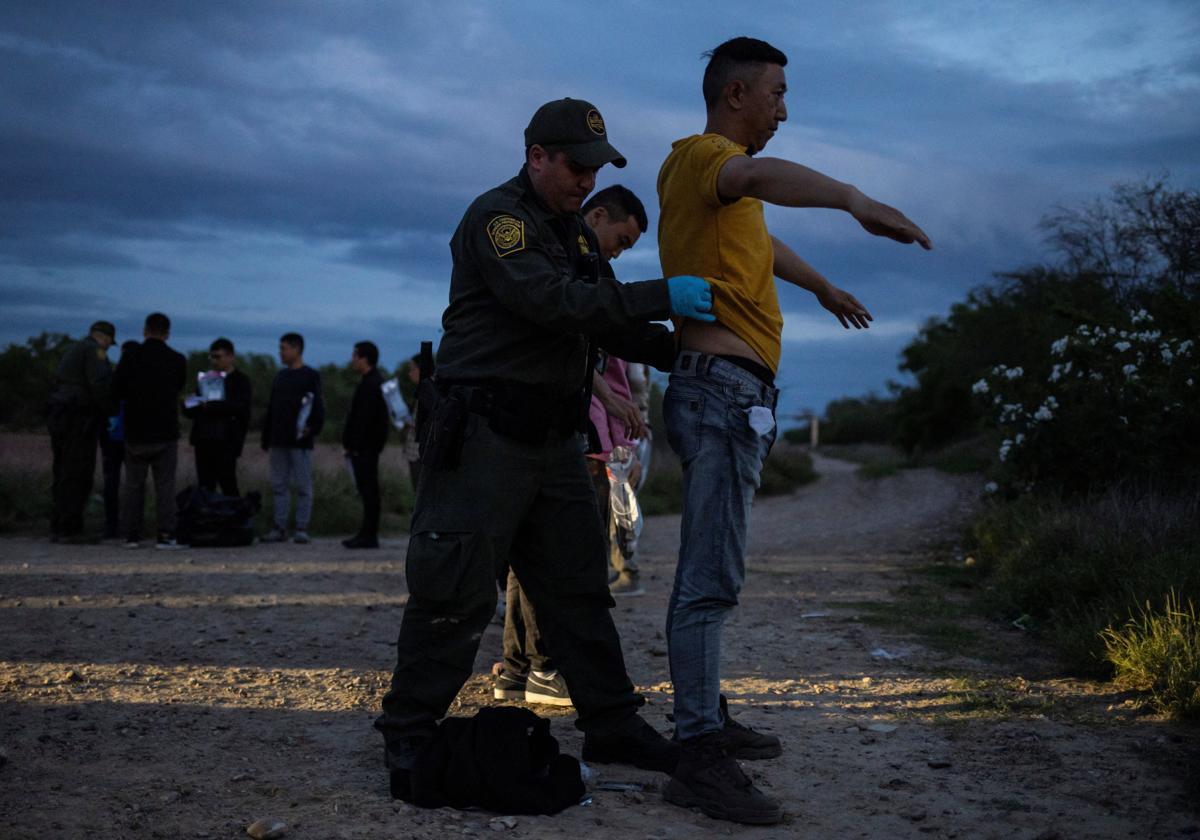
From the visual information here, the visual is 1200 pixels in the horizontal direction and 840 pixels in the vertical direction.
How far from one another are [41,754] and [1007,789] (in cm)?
344

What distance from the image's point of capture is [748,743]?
432cm

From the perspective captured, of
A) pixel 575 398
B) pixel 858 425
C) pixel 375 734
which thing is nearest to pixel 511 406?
pixel 575 398

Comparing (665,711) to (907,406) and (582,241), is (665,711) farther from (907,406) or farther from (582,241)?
(907,406)

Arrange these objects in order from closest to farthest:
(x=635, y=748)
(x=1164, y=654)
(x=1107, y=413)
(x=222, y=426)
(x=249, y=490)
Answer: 1. (x=635, y=748)
2. (x=1164, y=654)
3. (x=1107, y=413)
4. (x=222, y=426)
5. (x=249, y=490)

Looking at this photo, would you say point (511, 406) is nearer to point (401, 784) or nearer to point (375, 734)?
point (401, 784)

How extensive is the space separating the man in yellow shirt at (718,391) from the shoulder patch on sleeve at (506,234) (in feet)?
1.71

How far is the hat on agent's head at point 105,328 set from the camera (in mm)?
11953

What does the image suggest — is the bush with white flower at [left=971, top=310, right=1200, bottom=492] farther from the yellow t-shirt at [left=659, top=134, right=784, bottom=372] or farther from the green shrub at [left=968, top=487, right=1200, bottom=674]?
the yellow t-shirt at [left=659, top=134, right=784, bottom=372]

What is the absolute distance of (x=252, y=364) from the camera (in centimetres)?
3219

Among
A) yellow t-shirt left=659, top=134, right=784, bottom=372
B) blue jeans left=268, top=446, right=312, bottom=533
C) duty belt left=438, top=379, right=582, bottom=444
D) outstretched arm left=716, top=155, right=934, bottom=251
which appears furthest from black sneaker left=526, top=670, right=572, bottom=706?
blue jeans left=268, top=446, right=312, bottom=533

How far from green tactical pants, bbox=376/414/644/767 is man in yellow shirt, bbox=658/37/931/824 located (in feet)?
1.40

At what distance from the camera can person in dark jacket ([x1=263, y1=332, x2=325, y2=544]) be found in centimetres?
1191

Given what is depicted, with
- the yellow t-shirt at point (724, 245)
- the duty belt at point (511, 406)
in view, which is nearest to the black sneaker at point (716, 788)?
the duty belt at point (511, 406)

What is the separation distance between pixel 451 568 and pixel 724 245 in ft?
4.58
